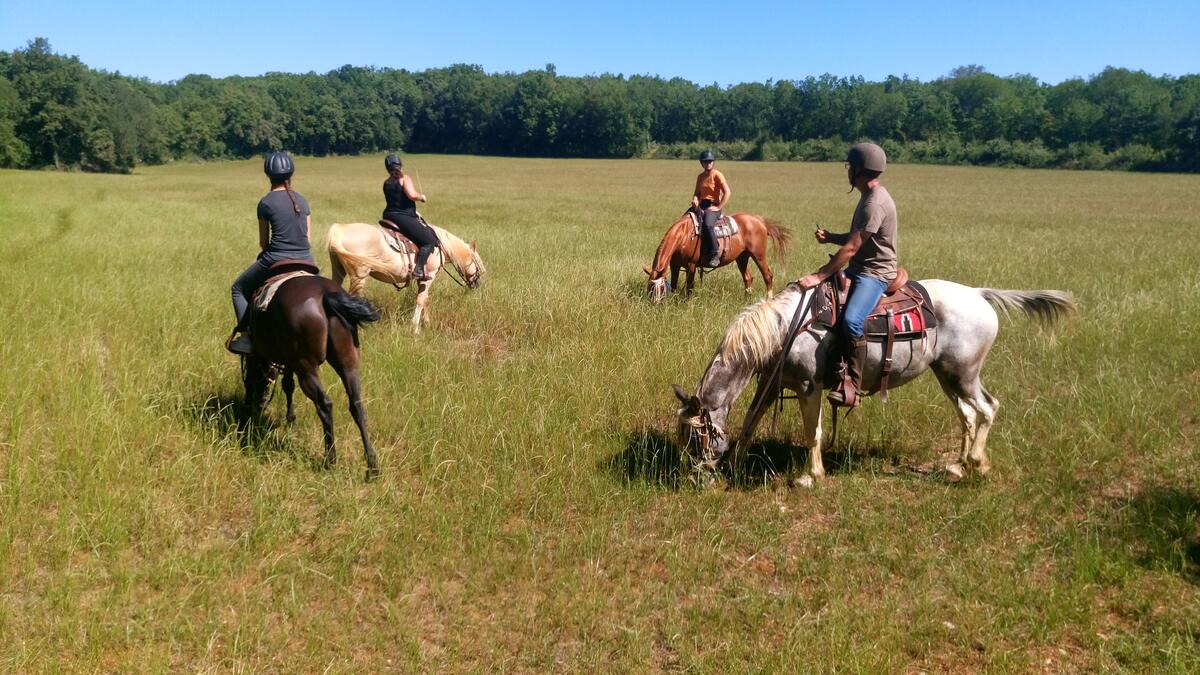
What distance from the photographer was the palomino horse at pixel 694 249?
1154cm

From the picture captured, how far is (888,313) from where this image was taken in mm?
5840

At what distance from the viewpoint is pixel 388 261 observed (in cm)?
1038

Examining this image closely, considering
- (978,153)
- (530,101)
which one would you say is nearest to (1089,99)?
(978,153)

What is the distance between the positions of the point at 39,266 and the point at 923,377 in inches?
537

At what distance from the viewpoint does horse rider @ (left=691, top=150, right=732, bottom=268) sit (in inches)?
479

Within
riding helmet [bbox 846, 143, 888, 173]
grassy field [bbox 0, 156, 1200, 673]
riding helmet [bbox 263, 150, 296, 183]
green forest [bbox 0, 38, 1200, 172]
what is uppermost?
green forest [bbox 0, 38, 1200, 172]

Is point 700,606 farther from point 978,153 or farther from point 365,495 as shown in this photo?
point 978,153

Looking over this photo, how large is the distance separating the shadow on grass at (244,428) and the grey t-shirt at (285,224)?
1.44 m

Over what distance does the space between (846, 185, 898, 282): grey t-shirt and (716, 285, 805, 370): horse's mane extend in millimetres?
531

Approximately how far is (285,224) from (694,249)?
694 cm

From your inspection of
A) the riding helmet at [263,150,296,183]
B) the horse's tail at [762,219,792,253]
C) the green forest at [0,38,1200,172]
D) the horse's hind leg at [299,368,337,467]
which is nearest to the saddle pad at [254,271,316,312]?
the horse's hind leg at [299,368,337,467]

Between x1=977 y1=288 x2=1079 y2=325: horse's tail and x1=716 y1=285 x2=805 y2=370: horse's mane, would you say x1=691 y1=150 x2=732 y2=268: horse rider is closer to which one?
x1=977 y1=288 x2=1079 y2=325: horse's tail

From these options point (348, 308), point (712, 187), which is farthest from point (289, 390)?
point (712, 187)

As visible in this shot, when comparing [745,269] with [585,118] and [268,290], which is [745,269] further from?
[585,118]
